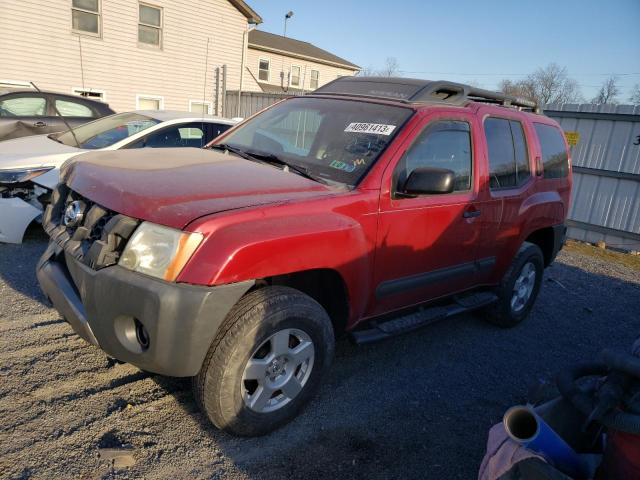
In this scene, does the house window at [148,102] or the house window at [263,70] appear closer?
the house window at [148,102]

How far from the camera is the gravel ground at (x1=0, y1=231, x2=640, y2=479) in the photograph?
251 cm

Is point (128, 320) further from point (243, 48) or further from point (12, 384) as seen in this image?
point (243, 48)

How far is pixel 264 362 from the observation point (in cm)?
264

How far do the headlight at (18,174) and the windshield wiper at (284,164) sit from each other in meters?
2.91

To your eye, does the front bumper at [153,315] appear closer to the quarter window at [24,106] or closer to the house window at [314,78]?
the quarter window at [24,106]

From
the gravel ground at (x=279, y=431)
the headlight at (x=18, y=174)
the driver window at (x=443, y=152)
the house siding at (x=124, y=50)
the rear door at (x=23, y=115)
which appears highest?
the house siding at (x=124, y=50)

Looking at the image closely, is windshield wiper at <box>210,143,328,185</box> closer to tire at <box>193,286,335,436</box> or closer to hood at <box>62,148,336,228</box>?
hood at <box>62,148,336,228</box>

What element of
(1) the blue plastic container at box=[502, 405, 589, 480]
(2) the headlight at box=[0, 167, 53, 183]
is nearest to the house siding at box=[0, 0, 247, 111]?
(2) the headlight at box=[0, 167, 53, 183]

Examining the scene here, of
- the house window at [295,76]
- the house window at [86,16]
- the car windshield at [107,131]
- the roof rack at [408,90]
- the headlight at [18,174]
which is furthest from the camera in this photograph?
the house window at [295,76]

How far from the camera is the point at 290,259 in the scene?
100 inches

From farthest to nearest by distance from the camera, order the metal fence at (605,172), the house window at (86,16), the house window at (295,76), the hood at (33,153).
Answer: the house window at (295,76) < the house window at (86,16) < the metal fence at (605,172) < the hood at (33,153)

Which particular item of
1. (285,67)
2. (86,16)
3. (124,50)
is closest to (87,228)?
(86,16)

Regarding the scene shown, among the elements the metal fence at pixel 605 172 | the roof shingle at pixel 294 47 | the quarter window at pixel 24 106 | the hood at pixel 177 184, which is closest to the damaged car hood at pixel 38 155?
the hood at pixel 177 184

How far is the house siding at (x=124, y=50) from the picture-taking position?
12.8 meters
